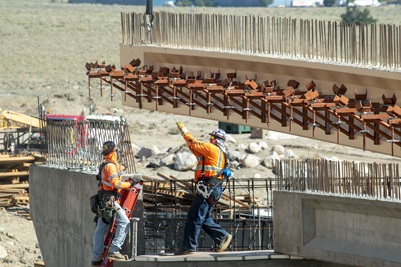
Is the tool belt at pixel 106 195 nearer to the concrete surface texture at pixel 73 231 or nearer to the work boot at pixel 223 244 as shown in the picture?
the concrete surface texture at pixel 73 231

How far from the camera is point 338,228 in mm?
17266

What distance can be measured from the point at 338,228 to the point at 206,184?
88.8 inches

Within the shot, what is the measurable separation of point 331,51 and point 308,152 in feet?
93.0

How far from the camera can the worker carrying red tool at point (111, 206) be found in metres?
18.7

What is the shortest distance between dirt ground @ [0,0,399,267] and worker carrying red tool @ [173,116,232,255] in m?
12.2

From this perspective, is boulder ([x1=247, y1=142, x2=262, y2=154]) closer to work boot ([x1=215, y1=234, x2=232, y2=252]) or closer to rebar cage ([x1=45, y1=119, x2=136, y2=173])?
rebar cage ([x1=45, y1=119, x2=136, y2=173])

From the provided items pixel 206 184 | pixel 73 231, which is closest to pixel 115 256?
pixel 206 184

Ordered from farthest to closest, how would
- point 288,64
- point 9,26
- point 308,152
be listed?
point 9,26 < point 308,152 < point 288,64

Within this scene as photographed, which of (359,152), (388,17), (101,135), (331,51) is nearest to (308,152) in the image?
(359,152)

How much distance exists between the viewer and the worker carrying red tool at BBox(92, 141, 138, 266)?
18.7 metres

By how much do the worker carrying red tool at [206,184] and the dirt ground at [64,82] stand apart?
12186mm

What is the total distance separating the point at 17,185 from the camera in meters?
41.1

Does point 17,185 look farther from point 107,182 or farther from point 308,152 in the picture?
point 107,182

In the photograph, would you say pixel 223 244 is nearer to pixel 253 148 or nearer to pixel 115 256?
pixel 115 256
